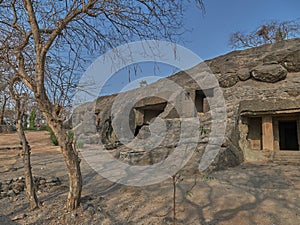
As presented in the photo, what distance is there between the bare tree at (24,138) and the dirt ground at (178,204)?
218 mm

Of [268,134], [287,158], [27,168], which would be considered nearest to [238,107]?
[268,134]

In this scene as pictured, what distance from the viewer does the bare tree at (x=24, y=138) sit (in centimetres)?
350

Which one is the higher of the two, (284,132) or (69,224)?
(284,132)

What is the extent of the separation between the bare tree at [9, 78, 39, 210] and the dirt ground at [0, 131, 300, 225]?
218 millimetres

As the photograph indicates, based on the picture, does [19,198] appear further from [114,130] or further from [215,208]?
[114,130]

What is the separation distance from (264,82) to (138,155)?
17.7 ft

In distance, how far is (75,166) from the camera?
3.20m

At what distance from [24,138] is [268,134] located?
710 cm

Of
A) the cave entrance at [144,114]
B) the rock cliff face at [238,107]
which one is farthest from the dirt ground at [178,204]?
the cave entrance at [144,114]

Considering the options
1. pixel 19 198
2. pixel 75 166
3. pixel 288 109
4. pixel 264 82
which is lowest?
pixel 19 198

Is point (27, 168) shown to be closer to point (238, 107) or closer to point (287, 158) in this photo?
point (238, 107)

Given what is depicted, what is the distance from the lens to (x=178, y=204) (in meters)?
3.54

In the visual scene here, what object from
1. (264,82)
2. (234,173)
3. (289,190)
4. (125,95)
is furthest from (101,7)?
(125,95)

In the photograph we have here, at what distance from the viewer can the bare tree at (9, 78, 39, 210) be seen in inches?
138
